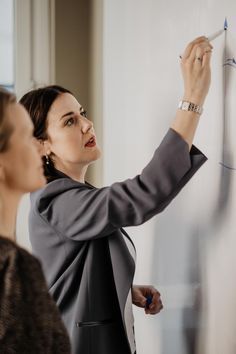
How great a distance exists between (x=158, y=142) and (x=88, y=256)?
33cm

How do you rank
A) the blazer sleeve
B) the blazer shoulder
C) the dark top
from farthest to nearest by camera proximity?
the blazer shoulder → the blazer sleeve → the dark top

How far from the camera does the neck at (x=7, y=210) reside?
69cm

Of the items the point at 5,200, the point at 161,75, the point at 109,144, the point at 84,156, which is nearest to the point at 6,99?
the point at 5,200

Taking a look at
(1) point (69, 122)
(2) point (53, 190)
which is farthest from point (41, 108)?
(2) point (53, 190)

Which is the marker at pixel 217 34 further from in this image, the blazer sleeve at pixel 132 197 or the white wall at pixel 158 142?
the blazer sleeve at pixel 132 197

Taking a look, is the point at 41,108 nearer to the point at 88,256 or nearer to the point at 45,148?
the point at 45,148

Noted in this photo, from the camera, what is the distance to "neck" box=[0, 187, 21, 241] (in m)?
0.69

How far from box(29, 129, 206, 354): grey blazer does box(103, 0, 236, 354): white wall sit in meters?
0.12

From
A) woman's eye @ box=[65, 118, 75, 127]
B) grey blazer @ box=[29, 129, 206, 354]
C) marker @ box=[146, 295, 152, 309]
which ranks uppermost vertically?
woman's eye @ box=[65, 118, 75, 127]

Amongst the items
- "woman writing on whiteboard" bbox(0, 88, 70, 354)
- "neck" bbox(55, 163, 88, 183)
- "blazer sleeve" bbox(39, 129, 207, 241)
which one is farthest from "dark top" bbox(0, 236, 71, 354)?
"neck" bbox(55, 163, 88, 183)

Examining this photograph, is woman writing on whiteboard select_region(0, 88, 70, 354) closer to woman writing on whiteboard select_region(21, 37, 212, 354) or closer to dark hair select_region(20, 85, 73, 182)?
woman writing on whiteboard select_region(21, 37, 212, 354)

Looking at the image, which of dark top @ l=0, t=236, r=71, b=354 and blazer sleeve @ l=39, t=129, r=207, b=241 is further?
blazer sleeve @ l=39, t=129, r=207, b=241

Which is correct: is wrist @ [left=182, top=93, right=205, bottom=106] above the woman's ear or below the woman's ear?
above

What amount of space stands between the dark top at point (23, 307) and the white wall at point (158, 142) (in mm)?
359
